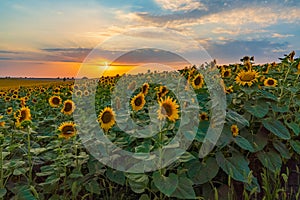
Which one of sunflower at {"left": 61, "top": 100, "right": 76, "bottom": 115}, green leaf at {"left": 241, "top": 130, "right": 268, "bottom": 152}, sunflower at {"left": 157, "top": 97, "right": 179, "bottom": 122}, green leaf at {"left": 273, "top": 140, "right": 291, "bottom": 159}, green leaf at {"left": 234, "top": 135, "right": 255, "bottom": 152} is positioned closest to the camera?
sunflower at {"left": 157, "top": 97, "right": 179, "bottom": 122}

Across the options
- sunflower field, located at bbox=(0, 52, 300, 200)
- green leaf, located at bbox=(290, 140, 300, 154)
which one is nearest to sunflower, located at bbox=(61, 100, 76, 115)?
sunflower field, located at bbox=(0, 52, 300, 200)

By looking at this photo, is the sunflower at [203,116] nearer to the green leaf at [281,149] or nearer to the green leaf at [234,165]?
the green leaf at [234,165]

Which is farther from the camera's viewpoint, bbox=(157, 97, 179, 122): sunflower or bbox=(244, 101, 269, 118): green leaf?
bbox=(244, 101, 269, 118): green leaf

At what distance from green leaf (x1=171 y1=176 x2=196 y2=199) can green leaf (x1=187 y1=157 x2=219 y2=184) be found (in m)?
0.18

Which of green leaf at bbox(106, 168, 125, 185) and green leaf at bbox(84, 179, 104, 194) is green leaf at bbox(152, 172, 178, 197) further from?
green leaf at bbox(84, 179, 104, 194)

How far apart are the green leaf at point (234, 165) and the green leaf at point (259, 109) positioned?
1.45ft

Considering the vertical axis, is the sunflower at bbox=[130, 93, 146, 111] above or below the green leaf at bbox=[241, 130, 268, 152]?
above

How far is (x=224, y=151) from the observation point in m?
2.89

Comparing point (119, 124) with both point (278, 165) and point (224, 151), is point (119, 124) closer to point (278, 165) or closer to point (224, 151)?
point (224, 151)

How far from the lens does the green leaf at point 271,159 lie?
2.98 metres

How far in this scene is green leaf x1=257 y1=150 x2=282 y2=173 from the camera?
2.98 metres

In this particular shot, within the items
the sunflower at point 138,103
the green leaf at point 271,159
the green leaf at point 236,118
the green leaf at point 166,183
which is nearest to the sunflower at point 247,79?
the green leaf at point 236,118

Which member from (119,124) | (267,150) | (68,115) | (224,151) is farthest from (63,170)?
(267,150)

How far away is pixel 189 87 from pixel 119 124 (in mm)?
819
